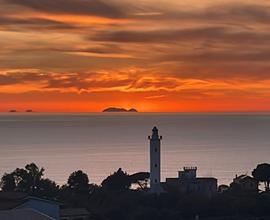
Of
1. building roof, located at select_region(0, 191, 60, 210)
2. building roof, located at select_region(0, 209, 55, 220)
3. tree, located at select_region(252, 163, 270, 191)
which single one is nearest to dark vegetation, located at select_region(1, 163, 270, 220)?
building roof, located at select_region(0, 191, 60, 210)

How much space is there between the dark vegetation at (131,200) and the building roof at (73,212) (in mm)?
414

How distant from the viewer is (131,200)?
3094 cm

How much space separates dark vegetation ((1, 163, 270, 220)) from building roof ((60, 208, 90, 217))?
0.41 m

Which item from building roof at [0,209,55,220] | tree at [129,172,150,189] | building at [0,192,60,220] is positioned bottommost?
building roof at [0,209,55,220]

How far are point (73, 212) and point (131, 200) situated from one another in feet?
13.6

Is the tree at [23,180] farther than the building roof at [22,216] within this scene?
Yes

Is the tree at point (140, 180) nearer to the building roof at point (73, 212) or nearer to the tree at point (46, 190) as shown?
the tree at point (46, 190)

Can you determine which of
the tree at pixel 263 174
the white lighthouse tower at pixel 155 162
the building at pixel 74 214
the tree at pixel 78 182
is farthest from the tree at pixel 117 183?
the building at pixel 74 214

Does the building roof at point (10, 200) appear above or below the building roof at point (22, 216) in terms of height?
above

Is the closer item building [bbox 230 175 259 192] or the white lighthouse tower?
building [bbox 230 175 259 192]

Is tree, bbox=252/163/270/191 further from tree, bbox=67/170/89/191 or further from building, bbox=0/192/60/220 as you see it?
building, bbox=0/192/60/220

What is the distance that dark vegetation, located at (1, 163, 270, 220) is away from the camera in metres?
29.0

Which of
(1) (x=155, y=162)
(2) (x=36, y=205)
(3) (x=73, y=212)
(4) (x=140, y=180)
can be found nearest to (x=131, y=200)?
(3) (x=73, y=212)

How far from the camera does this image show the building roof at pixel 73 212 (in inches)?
1075
